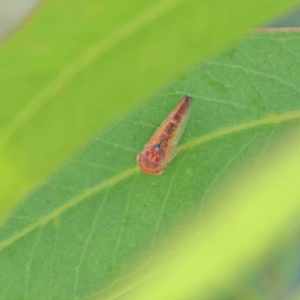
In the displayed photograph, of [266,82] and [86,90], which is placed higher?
[266,82]

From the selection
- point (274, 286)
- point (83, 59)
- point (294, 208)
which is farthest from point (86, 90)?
point (274, 286)

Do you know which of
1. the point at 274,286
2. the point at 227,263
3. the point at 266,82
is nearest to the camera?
the point at 227,263

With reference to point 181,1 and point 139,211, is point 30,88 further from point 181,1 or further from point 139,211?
point 139,211

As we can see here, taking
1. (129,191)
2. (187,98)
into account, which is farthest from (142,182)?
(187,98)

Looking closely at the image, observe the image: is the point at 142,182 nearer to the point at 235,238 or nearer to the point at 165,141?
the point at 165,141

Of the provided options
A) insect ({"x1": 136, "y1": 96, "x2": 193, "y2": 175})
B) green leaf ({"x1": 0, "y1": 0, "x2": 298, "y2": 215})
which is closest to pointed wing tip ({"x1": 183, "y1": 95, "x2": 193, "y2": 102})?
insect ({"x1": 136, "y1": 96, "x2": 193, "y2": 175})

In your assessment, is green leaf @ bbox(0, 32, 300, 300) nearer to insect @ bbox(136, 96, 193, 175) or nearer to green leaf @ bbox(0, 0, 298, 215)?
insect @ bbox(136, 96, 193, 175)
